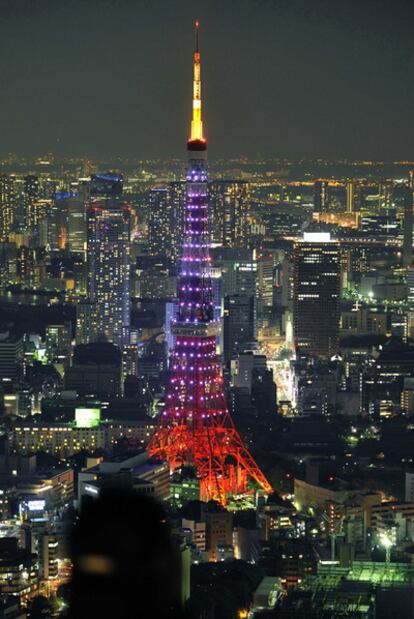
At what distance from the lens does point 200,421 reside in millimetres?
14898

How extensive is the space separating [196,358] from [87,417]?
3.76 feet

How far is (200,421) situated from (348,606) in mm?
5429

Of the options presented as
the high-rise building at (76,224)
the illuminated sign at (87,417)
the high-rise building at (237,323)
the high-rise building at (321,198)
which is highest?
the high-rise building at (321,198)

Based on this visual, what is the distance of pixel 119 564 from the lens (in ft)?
20.6

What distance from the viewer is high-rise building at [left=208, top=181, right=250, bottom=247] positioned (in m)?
25.1

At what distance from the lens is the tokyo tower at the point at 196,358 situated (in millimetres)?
14633

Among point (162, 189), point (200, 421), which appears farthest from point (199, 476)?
point (162, 189)

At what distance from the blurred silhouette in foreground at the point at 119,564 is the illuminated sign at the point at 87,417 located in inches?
364

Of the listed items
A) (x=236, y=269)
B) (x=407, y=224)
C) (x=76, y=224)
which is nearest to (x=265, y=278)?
(x=236, y=269)

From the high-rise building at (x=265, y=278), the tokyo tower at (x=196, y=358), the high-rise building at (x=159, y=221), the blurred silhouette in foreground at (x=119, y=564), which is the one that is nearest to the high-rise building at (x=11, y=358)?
the tokyo tower at (x=196, y=358)

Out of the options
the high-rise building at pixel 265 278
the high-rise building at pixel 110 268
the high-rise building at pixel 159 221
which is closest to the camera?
the high-rise building at pixel 110 268

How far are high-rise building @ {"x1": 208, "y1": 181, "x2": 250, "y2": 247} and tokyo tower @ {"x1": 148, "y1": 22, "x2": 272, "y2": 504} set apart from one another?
30.5ft

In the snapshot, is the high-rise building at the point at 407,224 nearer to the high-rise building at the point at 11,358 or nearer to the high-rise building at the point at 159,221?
the high-rise building at the point at 159,221

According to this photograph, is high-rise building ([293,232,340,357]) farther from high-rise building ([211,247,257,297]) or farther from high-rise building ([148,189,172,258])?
high-rise building ([148,189,172,258])
